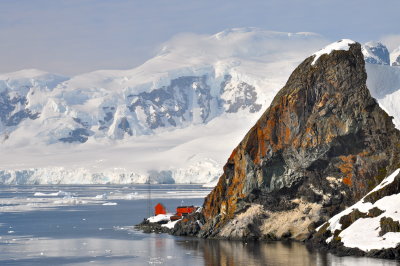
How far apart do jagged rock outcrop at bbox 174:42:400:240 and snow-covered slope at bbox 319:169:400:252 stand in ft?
28.8

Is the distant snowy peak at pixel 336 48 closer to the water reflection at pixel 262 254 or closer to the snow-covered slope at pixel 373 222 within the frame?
the snow-covered slope at pixel 373 222

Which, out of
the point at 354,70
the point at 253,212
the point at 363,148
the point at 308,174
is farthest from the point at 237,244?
the point at 354,70

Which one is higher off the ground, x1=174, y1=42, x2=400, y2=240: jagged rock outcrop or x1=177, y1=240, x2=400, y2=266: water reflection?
x1=174, y1=42, x2=400, y2=240: jagged rock outcrop

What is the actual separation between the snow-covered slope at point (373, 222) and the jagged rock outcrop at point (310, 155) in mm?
8781

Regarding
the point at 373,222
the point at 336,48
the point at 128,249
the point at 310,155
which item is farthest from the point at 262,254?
the point at 336,48

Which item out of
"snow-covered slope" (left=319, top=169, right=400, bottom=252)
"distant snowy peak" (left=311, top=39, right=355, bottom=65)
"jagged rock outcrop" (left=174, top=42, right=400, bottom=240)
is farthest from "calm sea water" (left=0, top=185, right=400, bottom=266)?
Answer: "distant snowy peak" (left=311, top=39, right=355, bottom=65)

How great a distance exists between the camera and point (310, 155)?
10688 cm

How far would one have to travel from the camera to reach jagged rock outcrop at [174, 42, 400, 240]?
10475cm

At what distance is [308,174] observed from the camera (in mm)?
107188

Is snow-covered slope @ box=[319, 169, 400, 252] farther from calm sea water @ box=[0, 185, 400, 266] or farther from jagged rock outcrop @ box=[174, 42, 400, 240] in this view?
jagged rock outcrop @ box=[174, 42, 400, 240]

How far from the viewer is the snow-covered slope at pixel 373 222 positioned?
276 ft

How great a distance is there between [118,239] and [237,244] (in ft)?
70.9

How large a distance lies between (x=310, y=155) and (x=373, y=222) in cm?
2114

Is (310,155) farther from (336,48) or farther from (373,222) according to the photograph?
(373,222)
